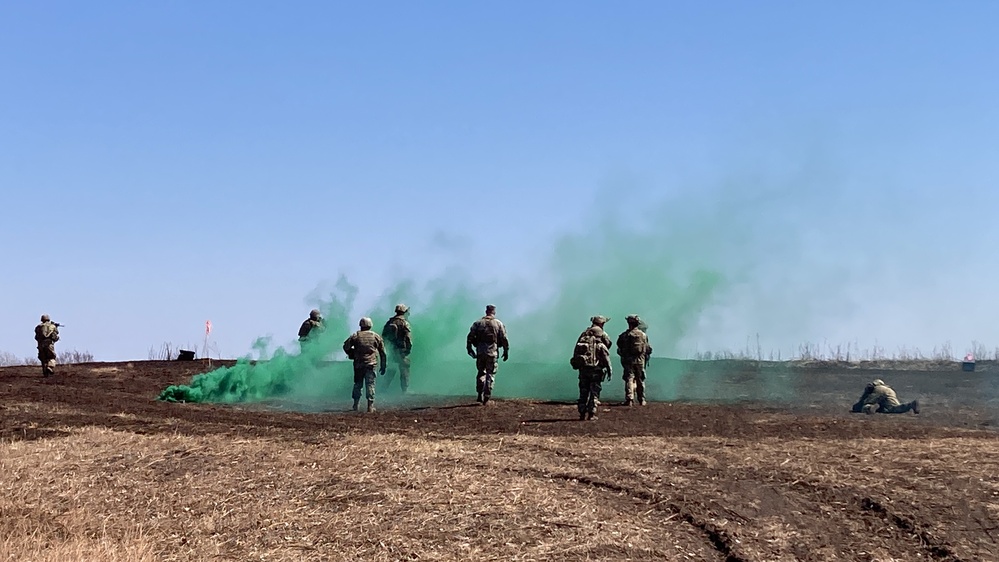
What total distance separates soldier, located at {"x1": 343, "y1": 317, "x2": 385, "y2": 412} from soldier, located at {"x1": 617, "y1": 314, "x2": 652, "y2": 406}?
5.86m

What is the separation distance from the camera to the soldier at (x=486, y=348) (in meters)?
23.1

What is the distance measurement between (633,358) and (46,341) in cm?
1937

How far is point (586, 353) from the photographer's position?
64.9ft

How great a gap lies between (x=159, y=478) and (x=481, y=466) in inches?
164

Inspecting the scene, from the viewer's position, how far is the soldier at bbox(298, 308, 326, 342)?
27703 millimetres

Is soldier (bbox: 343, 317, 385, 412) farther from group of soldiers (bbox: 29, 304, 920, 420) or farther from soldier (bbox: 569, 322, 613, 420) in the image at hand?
soldier (bbox: 569, 322, 613, 420)

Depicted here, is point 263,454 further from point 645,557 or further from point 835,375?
point 835,375

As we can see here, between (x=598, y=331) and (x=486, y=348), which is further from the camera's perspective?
(x=486, y=348)

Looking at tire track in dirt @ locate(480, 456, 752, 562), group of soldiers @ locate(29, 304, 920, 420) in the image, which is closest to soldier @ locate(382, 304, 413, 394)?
group of soldiers @ locate(29, 304, 920, 420)

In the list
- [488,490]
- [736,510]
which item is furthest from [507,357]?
[736,510]

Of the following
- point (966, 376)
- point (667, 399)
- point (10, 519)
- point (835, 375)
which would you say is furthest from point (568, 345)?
point (10, 519)

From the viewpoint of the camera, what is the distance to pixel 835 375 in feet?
120

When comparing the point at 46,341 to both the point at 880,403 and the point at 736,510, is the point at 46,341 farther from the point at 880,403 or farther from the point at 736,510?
the point at 736,510

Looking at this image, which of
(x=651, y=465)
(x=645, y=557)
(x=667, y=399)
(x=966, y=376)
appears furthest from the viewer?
(x=966, y=376)
